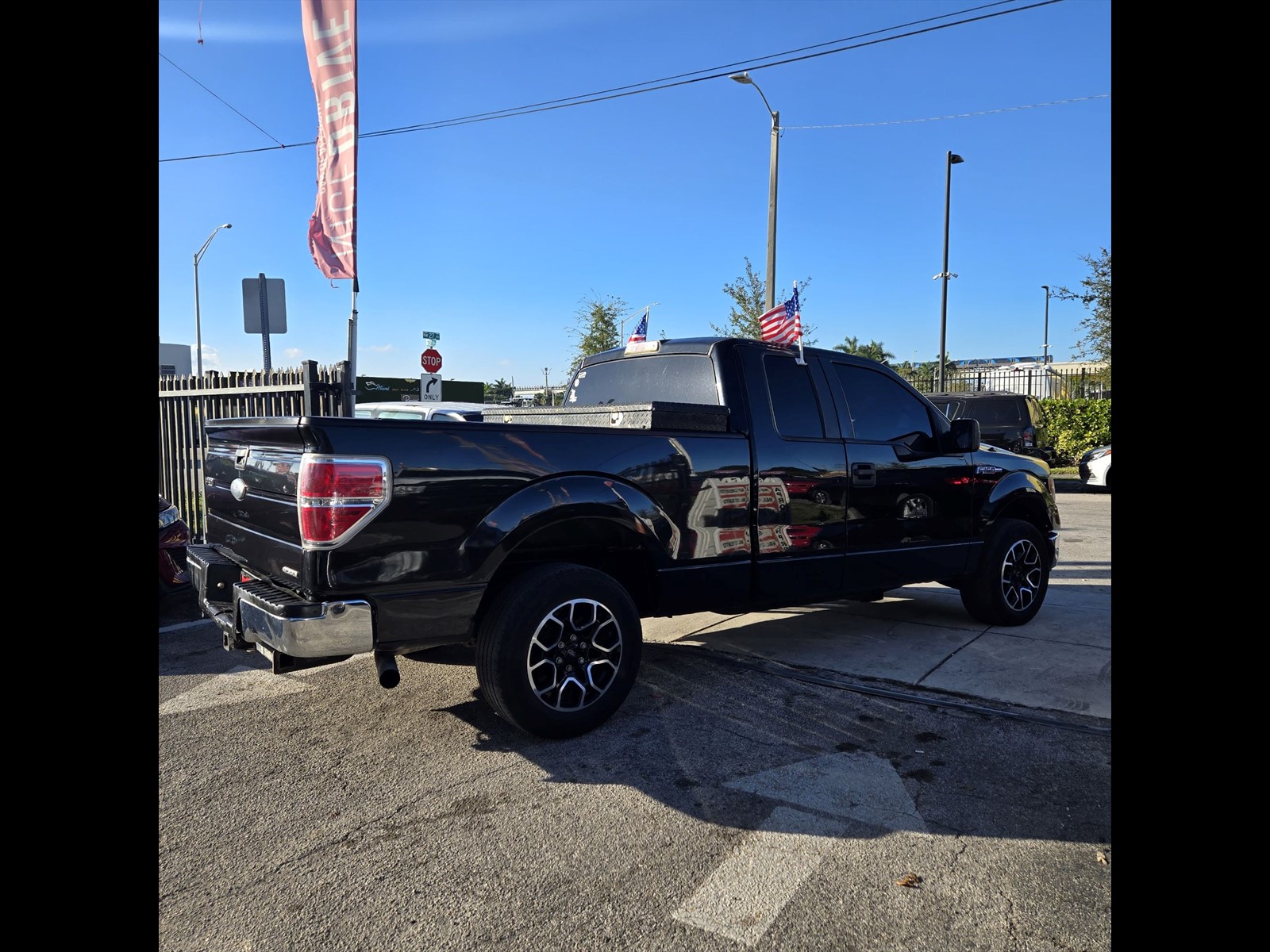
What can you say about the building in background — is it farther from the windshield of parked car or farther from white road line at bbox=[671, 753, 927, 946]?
white road line at bbox=[671, 753, 927, 946]

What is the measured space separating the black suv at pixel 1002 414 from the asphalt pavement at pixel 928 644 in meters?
10.7

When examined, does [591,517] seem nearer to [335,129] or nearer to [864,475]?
[864,475]

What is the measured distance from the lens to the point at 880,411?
5.67m

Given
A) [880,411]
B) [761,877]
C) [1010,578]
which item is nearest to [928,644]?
[1010,578]

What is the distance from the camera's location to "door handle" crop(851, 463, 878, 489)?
5.27 m

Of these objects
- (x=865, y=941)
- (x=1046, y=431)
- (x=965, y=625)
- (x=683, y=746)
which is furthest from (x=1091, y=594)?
(x=1046, y=431)

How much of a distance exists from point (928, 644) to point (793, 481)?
1.72 m

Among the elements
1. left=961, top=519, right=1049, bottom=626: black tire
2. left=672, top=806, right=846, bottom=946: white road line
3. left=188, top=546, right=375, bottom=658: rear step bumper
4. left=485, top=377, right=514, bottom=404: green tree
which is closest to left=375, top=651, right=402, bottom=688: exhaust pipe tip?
left=188, top=546, right=375, bottom=658: rear step bumper

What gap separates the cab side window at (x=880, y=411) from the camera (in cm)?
551

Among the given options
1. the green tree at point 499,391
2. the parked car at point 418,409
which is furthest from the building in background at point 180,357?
the parked car at point 418,409

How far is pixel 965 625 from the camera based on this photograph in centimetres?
630

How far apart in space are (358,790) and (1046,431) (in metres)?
22.4
